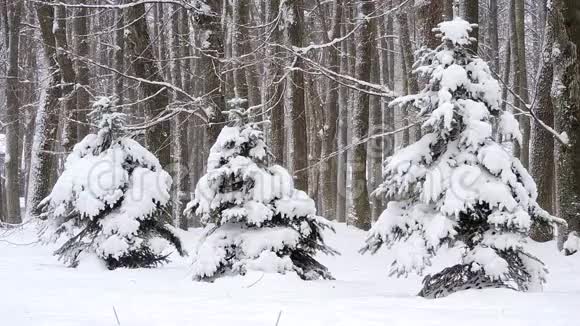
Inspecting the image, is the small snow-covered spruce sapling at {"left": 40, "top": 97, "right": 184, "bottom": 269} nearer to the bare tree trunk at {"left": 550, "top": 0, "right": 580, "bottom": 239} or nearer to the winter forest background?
the winter forest background

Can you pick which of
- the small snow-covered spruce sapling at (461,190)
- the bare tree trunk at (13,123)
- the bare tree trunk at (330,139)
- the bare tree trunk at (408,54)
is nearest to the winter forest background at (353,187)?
the small snow-covered spruce sapling at (461,190)

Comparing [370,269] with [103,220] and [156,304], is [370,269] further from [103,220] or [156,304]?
[156,304]

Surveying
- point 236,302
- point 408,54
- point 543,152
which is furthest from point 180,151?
point 236,302

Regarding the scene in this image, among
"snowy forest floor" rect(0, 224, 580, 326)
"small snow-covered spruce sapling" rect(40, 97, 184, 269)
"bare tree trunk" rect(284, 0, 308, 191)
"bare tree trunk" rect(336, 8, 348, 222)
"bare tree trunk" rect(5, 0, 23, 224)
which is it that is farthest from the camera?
"bare tree trunk" rect(336, 8, 348, 222)

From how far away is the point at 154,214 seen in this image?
8.70 m

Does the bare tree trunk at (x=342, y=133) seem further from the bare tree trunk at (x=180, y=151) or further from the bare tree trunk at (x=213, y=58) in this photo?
the bare tree trunk at (x=213, y=58)

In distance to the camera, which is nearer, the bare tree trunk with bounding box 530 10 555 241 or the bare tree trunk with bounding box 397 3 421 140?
the bare tree trunk with bounding box 530 10 555 241

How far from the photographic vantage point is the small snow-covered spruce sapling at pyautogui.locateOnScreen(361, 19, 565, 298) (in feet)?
19.8

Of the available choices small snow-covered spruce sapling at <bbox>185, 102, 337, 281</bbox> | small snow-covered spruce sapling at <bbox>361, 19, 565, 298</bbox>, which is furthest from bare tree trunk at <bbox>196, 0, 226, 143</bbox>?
small snow-covered spruce sapling at <bbox>361, 19, 565, 298</bbox>

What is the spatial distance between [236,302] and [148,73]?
9818 millimetres

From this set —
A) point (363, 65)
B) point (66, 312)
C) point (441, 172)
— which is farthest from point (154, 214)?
point (363, 65)

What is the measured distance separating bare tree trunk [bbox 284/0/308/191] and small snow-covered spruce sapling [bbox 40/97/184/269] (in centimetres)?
488

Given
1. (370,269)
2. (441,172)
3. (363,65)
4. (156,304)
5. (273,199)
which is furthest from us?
(363,65)

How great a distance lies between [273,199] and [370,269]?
4607 mm
